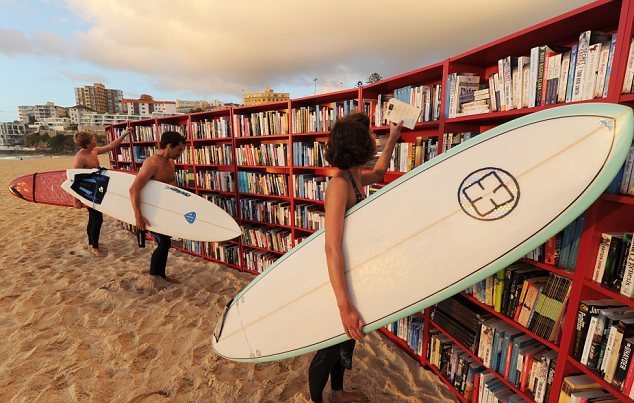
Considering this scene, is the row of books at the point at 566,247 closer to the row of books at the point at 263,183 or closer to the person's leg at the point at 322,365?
the person's leg at the point at 322,365

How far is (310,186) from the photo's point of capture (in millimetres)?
2832

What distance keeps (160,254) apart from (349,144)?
8.43 ft

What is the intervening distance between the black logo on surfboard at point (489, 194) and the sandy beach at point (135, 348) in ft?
4.05

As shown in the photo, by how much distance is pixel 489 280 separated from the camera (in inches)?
57.6

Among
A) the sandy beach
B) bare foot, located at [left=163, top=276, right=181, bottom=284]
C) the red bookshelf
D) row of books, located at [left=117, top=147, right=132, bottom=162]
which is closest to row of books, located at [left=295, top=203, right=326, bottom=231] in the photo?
the red bookshelf

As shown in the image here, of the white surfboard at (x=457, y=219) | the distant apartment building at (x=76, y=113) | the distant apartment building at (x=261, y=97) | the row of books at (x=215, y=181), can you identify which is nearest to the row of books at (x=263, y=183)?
the row of books at (x=215, y=181)

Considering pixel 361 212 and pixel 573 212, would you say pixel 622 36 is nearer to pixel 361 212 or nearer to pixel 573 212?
pixel 573 212

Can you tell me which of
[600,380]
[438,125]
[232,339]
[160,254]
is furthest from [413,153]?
[160,254]

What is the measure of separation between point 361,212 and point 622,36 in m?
1.09

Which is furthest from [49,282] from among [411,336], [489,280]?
[489,280]

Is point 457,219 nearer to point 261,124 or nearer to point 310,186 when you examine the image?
point 310,186

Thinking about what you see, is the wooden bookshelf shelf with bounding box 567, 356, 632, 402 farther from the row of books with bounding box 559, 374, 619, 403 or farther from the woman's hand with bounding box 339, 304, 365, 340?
the woman's hand with bounding box 339, 304, 365, 340

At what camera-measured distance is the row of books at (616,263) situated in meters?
0.95

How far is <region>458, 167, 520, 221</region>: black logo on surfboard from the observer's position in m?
1.11
